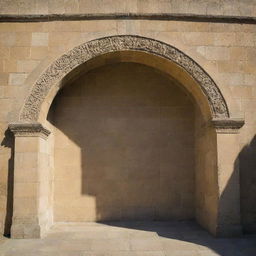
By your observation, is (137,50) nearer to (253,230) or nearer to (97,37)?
(97,37)

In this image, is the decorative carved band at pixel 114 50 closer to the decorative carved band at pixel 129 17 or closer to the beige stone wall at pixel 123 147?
the decorative carved band at pixel 129 17

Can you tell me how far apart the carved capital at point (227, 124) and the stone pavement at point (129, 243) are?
2017mm

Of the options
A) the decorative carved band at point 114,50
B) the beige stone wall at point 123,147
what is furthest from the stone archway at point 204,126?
the beige stone wall at point 123,147

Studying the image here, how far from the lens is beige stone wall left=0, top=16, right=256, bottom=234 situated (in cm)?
607

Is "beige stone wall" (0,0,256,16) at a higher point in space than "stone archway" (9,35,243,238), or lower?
higher

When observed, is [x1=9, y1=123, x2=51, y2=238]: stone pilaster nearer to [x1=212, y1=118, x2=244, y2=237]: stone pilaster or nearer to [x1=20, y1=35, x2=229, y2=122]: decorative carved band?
[x1=20, y1=35, x2=229, y2=122]: decorative carved band

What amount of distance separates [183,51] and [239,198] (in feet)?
10.1

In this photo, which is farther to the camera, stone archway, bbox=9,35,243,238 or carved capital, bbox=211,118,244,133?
carved capital, bbox=211,118,244,133

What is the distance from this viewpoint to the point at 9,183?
598cm

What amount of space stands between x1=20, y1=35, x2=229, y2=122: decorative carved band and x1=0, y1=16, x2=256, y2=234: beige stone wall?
0.37ft

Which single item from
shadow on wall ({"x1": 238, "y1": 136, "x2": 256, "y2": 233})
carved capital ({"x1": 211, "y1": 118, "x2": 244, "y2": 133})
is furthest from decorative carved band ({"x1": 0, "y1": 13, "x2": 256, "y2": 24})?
shadow on wall ({"x1": 238, "y1": 136, "x2": 256, "y2": 233})

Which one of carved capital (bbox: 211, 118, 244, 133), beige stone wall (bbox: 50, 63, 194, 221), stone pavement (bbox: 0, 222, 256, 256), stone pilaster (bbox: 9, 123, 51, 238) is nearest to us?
stone pavement (bbox: 0, 222, 256, 256)

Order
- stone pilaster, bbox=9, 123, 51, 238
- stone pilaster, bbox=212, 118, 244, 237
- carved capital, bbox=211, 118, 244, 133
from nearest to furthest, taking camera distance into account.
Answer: stone pilaster, bbox=9, 123, 51, 238
stone pilaster, bbox=212, 118, 244, 237
carved capital, bbox=211, 118, 244, 133

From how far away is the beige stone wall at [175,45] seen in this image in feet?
19.9
